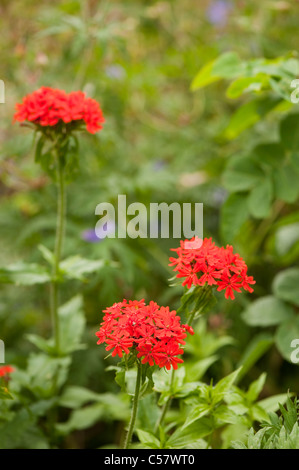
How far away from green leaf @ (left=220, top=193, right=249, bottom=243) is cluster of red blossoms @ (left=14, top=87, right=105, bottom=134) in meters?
0.46

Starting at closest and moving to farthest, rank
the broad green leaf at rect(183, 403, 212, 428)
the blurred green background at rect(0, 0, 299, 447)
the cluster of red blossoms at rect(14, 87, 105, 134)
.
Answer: the broad green leaf at rect(183, 403, 212, 428)
the cluster of red blossoms at rect(14, 87, 105, 134)
the blurred green background at rect(0, 0, 299, 447)

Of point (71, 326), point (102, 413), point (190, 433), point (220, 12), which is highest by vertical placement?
point (220, 12)

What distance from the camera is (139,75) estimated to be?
73.1 inches

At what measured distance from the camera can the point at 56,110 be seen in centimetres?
85

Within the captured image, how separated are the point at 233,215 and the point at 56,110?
538mm

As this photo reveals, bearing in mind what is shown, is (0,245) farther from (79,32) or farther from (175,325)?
(175,325)

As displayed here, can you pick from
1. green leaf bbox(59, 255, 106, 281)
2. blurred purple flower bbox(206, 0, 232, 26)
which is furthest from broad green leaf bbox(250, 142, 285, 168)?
blurred purple flower bbox(206, 0, 232, 26)

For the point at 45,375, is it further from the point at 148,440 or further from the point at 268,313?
the point at 268,313

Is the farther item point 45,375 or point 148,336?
point 45,375

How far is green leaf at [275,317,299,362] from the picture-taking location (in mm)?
1138

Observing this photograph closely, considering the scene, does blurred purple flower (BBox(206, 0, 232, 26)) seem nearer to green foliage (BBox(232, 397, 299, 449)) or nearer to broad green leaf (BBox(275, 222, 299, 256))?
broad green leaf (BBox(275, 222, 299, 256))

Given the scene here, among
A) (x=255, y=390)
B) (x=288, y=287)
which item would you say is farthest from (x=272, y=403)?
(x=288, y=287)
